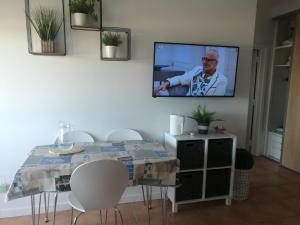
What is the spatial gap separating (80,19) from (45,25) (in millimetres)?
336

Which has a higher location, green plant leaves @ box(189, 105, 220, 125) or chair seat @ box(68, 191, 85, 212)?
green plant leaves @ box(189, 105, 220, 125)

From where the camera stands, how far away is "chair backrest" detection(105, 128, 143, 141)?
8.85ft

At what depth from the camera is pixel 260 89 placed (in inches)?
175

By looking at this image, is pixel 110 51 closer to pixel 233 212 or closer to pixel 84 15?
pixel 84 15

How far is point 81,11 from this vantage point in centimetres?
233

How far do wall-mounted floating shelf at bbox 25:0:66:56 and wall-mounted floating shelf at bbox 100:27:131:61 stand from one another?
0.39m

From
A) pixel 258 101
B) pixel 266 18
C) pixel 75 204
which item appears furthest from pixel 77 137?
pixel 266 18

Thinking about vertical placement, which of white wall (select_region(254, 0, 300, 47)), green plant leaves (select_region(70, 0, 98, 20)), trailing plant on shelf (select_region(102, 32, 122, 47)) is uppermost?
white wall (select_region(254, 0, 300, 47))

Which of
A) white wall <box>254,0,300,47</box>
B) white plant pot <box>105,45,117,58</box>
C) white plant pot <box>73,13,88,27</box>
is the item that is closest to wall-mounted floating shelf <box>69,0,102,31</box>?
white plant pot <box>73,13,88,27</box>

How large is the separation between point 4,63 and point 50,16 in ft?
2.08

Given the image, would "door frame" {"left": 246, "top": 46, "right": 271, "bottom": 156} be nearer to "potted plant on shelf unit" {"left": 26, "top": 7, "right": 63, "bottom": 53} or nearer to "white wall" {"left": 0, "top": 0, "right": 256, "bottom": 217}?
"white wall" {"left": 0, "top": 0, "right": 256, "bottom": 217}

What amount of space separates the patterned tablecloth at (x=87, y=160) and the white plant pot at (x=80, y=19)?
1168 millimetres

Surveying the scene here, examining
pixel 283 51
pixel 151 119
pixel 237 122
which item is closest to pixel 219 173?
pixel 237 122

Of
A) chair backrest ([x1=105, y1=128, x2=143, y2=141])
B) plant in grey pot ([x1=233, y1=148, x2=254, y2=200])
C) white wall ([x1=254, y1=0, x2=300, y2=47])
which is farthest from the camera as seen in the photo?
white wall ([x1=254, y1=0, x2=300, y2=47])
